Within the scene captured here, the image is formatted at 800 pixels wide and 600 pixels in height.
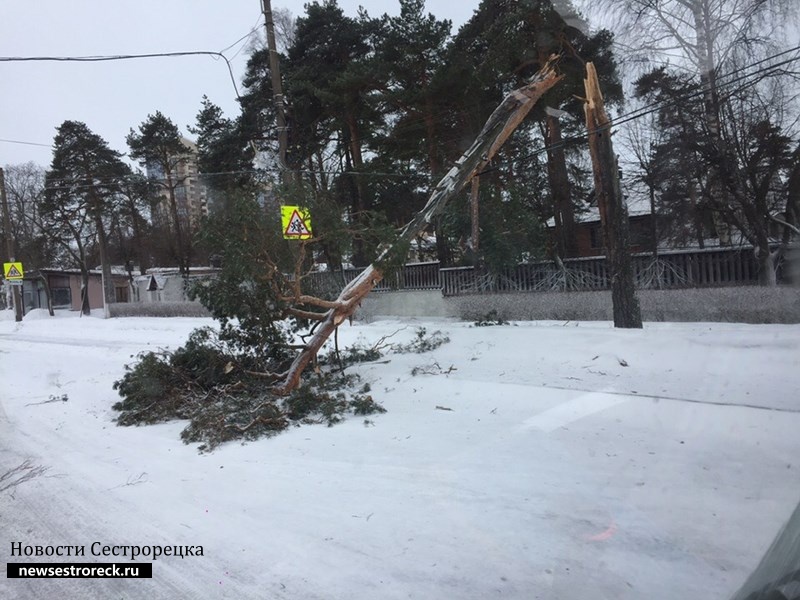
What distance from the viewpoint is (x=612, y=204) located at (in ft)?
32.6

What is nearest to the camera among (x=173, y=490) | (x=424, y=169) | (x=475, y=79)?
(x=173, y=490)

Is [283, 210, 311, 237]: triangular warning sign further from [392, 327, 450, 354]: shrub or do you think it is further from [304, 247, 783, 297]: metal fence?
[304, 247, 783, 297]: metal fence

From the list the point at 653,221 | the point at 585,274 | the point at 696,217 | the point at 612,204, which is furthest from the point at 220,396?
the point at 653,221

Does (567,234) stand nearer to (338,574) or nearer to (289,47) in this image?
(289,47)

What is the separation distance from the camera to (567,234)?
61.3 ft

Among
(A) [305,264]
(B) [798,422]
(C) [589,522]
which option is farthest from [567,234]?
(C) [589,522]

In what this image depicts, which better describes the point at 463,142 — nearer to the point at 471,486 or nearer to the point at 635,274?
the point at 635,274

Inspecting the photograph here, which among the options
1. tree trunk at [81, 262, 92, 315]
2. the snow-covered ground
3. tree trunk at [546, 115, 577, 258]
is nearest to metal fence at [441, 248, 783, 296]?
tree trunk at [546, 115, 577, 258]

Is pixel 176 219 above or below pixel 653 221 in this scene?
above

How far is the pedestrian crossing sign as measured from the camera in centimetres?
821

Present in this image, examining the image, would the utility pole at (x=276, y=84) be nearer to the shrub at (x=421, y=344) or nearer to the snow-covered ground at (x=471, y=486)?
the shrub at (x=421, y=344)

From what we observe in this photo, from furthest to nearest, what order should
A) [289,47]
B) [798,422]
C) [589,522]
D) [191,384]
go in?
1. [289,47]
2. [191,384]
3. [798,422]
4. [589,522]

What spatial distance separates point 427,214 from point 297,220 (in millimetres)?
2334

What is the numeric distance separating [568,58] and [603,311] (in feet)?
18.7
